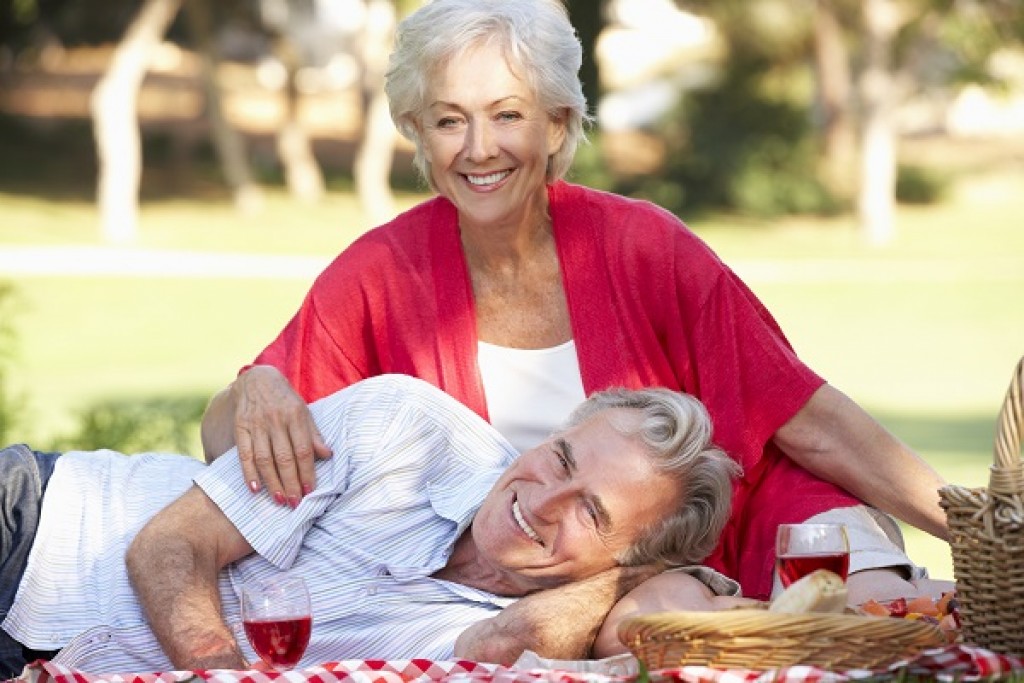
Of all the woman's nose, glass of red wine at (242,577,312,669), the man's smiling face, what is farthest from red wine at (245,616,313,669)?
the woman's nose

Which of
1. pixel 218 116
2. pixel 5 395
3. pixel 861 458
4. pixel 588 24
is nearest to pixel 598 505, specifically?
pixel 861 458

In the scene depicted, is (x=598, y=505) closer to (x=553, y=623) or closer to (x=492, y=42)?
(x=553, y=623)

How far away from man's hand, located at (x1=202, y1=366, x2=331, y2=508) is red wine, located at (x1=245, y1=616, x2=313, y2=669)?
2.24 feet

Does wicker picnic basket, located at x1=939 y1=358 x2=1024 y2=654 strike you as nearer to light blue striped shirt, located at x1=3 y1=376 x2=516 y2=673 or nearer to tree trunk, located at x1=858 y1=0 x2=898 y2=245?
light blue striped shirt, located at x1=3 y1=376 x2=516 y2=673

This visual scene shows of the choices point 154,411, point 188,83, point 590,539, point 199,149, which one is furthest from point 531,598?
point 188,83

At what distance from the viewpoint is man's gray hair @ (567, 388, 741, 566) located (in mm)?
3529

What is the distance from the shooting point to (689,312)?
450 centimetres

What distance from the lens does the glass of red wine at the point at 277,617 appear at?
121 inches

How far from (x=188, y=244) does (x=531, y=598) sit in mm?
22642

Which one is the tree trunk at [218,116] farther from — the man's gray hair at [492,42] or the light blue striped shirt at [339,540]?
the light blue striped shirt at [339,540]

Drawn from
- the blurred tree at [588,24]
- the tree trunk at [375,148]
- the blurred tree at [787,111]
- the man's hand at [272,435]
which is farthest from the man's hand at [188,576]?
the blurred tree at [787,111]

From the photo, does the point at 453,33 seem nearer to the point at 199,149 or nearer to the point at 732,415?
the point at 732,415

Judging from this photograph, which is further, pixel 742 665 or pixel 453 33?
pixel 453 33

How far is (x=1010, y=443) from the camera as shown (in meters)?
3.19
